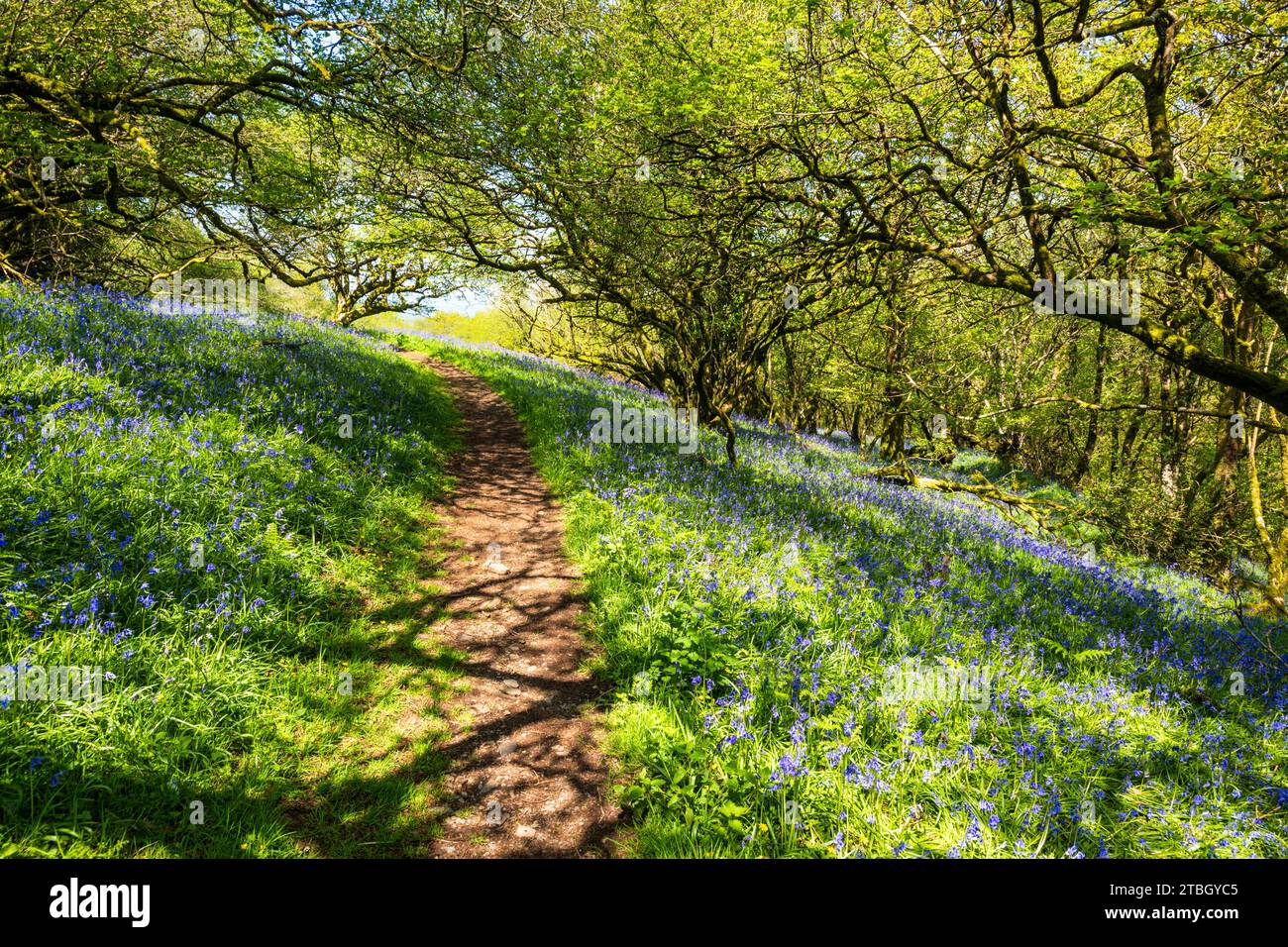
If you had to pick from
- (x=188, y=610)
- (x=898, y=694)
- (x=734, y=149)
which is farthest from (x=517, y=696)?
(x=734, y=149)

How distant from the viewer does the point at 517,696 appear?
4.35 m

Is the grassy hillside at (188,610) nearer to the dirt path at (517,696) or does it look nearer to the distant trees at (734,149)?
the dirt path at (517,696)

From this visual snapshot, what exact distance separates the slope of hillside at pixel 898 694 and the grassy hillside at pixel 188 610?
1.91 m

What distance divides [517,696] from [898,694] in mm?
3032

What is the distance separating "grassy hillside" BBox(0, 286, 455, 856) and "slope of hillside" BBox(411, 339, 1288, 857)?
191 centimetres

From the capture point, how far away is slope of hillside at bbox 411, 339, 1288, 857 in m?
3.14

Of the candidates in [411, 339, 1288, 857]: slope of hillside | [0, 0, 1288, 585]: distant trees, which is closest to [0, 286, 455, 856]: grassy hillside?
[411, 339, 1288, 857]: slope of hillside

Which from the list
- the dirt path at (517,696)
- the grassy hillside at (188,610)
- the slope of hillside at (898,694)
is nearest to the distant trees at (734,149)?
the slope of hillside at (898,694)

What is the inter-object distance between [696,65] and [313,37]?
6302 millimetres

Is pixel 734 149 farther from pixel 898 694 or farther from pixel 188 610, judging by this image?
pixel 188 610

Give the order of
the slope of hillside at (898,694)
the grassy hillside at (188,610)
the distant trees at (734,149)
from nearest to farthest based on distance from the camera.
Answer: the grassy hillside at (188,610), the slope of hillside at (898,694), the distant trees at (734,149)

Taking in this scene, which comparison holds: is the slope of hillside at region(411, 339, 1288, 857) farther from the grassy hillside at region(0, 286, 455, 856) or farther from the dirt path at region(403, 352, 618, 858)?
the grassy hillside at region(0, 286, 455, 856)

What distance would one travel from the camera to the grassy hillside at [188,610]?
8.93 ft

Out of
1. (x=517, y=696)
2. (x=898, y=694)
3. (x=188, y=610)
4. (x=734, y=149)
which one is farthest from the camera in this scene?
(x=734, y=149)
